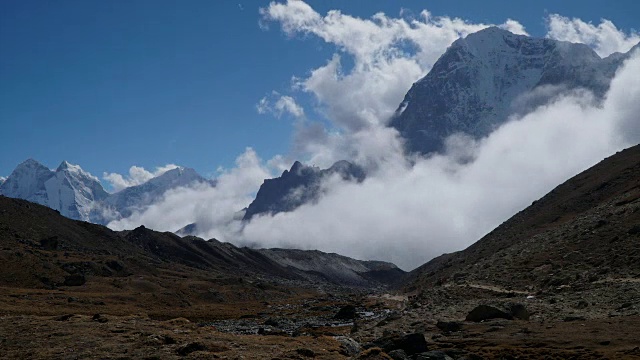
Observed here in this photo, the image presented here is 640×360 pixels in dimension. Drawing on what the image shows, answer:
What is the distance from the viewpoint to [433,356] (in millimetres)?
40625

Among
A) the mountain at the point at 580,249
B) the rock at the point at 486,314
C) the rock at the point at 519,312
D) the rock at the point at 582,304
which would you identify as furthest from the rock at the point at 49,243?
the rock at the point at 582,304

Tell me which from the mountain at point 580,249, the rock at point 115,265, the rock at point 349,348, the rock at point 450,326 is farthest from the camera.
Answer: the rock at point 115,265

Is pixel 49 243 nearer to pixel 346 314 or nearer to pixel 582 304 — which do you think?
pixel 346 314

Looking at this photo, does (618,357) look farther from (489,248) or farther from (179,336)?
(489,248)

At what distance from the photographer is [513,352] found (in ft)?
146

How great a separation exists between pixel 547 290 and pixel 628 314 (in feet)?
78.0

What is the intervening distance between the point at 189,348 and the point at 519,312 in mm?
42474

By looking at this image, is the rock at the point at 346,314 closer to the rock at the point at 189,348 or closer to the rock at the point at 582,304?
the rock at the point at 582,304

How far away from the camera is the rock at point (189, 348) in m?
32.9

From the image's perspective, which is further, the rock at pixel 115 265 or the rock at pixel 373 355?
the rock at pixel 115 265

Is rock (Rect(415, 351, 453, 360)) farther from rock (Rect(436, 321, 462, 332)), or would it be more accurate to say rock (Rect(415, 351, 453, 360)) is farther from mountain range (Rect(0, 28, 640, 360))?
rock (Rect(436, 321, 462, 332))

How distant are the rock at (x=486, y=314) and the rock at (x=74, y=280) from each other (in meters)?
113

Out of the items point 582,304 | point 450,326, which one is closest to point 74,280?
point 450,326

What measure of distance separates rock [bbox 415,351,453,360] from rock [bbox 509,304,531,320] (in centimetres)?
2281
